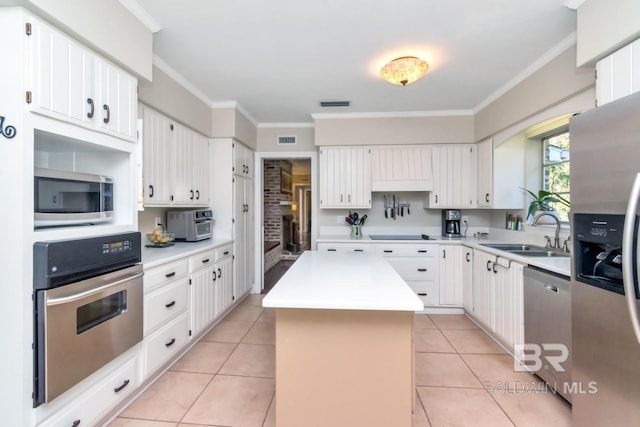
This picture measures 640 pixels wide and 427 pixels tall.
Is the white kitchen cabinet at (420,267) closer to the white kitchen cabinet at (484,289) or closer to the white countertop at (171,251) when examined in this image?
the white kitchen cabinet at (484,289)

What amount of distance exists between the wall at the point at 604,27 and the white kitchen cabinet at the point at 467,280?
7.05 feet

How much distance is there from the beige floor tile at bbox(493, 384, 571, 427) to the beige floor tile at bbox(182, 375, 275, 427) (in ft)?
5.15

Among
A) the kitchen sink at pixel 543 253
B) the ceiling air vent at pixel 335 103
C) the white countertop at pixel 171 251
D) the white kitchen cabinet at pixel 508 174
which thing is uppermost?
the ceiling air vent at pixel 335 103

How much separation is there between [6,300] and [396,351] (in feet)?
5.77

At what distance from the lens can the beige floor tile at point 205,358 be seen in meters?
2.36

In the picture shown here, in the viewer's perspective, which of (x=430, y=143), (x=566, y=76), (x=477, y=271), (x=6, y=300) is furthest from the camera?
(x=430, y=143)

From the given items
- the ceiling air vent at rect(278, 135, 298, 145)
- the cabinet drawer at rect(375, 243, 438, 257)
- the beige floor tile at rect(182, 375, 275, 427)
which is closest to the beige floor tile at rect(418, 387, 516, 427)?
the beige floor tile at rect(182, 375, 275, 427)

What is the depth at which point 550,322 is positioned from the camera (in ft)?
6.48

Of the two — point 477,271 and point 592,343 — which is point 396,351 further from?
point 477,271

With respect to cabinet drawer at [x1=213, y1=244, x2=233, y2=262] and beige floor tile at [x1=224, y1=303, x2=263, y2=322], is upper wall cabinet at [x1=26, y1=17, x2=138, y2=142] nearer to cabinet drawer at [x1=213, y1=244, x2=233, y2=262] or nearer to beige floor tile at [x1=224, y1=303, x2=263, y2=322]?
cabinet drawer at [x1=213, y1=244, x2=233, y2=262]

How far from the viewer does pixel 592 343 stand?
144cm

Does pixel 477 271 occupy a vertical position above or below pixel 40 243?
below

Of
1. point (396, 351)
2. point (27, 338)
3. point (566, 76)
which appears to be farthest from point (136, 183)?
point (566, 76)

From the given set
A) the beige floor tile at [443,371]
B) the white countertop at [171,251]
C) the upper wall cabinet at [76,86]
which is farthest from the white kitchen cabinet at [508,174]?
the upper wall cabinet at [76,86]
